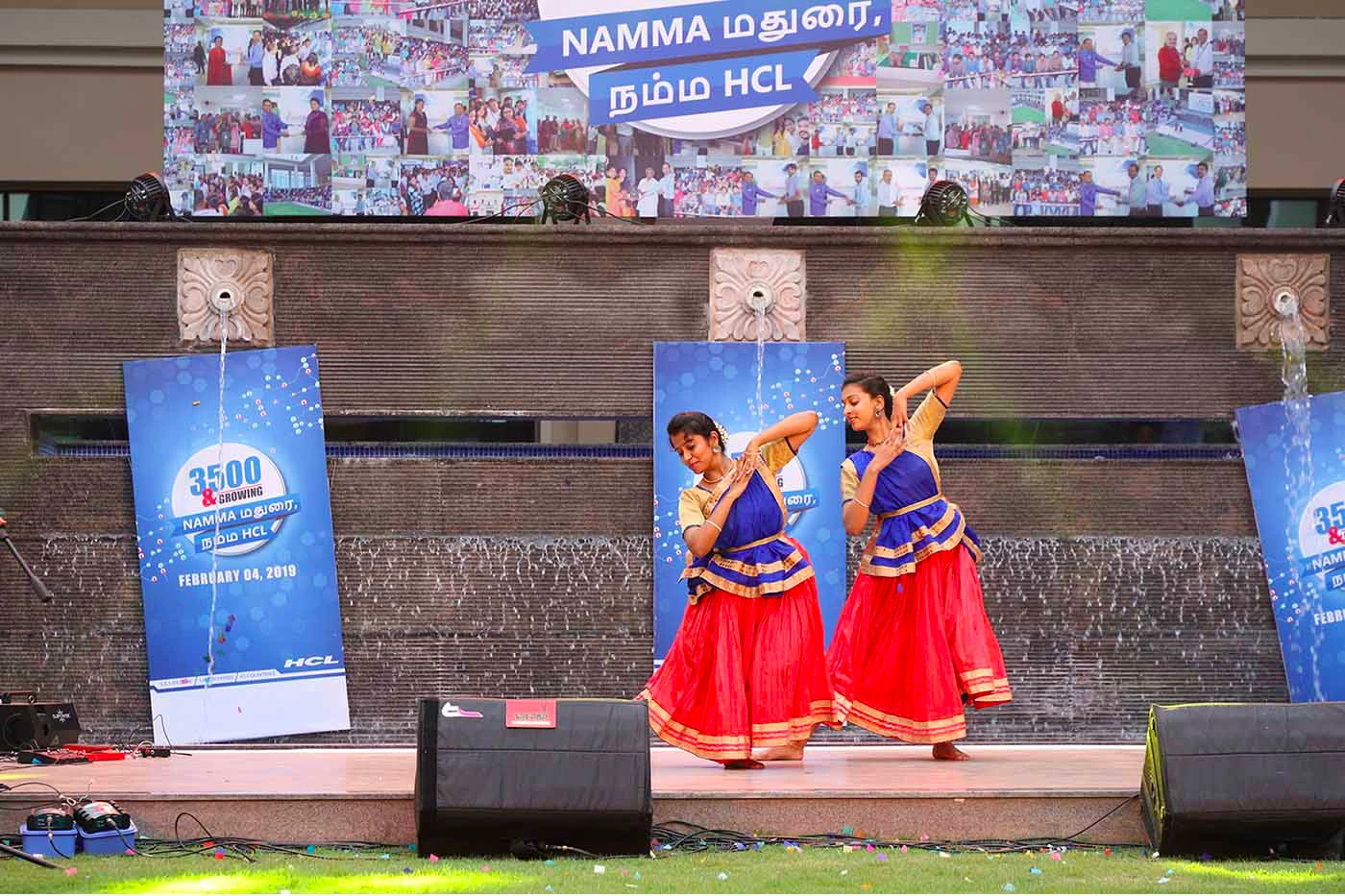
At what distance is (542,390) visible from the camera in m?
8.84

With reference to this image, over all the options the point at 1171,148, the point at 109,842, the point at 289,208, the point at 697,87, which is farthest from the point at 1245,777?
the point at 289,208

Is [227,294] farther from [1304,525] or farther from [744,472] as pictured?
[1304,525]

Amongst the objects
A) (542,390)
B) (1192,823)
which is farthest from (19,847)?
(542,390)

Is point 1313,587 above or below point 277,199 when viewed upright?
below

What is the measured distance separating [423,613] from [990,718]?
9.33 feet

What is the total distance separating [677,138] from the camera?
30.3 ft

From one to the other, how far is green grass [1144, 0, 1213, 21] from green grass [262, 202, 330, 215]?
4.53m

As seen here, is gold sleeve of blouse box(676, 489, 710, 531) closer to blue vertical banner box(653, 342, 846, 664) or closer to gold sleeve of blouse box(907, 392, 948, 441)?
gold sleeve of blouse box(907, 392, 948, 441)

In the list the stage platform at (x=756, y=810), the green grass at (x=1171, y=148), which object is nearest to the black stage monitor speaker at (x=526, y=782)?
the stage platform at (x=756, y=810)

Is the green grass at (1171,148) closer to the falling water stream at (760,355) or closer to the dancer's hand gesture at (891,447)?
the falling water stream at (760,355)

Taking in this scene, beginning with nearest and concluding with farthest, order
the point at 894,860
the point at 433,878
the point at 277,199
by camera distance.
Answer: the point at 433,878, the point at 894,860, the point at 277,199

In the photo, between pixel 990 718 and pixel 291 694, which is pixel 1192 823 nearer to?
pixel 990 718

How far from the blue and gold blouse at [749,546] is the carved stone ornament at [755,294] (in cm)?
227

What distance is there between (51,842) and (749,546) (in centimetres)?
267
